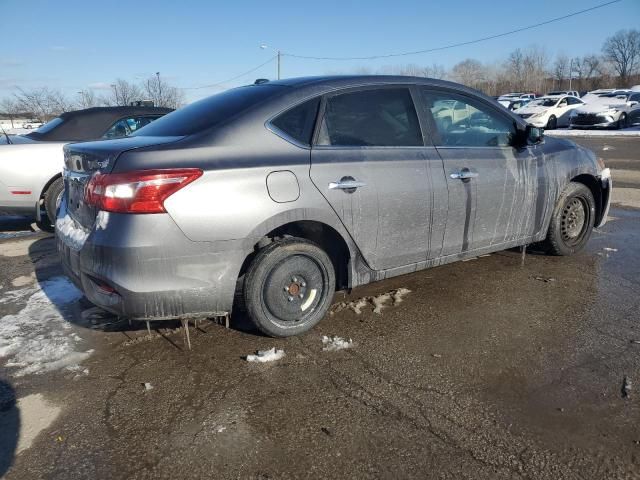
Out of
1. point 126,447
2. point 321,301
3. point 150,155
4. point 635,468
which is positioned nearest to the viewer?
point 635,468

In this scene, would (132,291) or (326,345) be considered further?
(326,345)

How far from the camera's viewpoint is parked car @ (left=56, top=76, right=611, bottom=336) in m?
2.73

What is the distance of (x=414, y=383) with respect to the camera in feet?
9.13

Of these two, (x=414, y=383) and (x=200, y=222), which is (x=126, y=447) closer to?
(x=200, y=222)

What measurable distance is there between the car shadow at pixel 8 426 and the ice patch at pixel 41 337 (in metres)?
0.22

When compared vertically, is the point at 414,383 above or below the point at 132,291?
below

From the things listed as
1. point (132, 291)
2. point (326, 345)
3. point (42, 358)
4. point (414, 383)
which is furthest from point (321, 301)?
point (42, 358)

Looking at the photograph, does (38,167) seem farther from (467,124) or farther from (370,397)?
(370,397)

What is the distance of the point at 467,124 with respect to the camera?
13.2ft

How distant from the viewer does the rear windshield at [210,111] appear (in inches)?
124

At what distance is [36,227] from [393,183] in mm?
5558

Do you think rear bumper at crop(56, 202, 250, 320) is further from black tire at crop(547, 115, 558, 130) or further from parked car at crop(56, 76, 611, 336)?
black tire at crop(547, 115, 558, 130)

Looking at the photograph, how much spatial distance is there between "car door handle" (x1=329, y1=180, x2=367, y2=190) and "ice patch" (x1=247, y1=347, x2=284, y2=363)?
1085 mm

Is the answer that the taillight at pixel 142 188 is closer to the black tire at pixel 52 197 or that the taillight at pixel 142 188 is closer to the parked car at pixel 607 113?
the black tire at pixel 52 197
